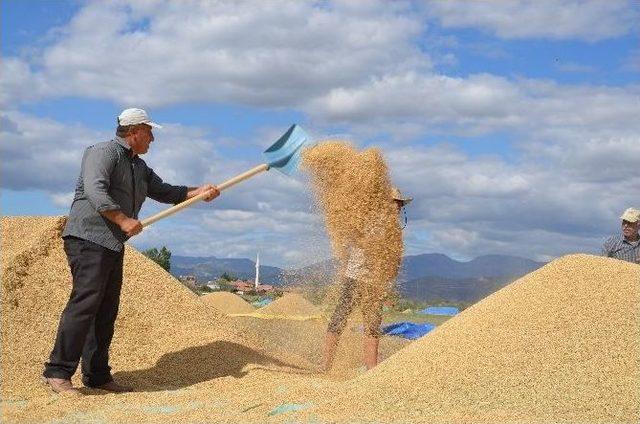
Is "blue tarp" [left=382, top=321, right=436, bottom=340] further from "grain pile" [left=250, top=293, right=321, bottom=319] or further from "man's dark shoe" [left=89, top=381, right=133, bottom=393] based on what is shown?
"man's dark shoe" [left=89, top=381, right=133, bottom=393]

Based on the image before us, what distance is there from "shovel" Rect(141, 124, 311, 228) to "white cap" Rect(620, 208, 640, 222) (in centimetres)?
236

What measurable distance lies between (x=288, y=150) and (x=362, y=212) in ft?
2.01

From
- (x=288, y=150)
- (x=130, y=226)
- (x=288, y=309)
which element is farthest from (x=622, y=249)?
(x=288, y=309)

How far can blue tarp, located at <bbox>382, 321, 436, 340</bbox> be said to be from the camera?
26.8 ft

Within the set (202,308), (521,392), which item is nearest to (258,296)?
(202,308)

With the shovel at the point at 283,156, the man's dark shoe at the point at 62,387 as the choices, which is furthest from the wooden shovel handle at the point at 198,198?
the man's dark shoe at the point at 62,387

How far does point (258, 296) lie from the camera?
16906mm

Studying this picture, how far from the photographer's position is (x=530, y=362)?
11.6 feet

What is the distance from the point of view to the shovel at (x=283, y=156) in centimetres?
460

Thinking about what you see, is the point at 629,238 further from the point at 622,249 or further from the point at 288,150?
the point at 288,150

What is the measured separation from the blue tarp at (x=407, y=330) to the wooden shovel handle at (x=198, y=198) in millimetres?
3935

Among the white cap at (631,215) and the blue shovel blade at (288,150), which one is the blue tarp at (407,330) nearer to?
the white cap at (631,215)

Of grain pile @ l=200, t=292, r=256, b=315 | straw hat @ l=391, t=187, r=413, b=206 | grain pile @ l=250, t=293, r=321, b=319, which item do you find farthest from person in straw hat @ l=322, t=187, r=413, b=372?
grain pile @ l=200, t=292, r=256, b=315

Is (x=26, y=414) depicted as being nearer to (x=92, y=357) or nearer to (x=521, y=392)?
(x=92, y=357)
